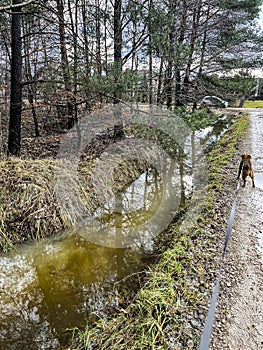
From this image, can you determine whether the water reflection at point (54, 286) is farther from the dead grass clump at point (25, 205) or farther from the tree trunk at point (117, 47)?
the tree trunk at point (117, 47)

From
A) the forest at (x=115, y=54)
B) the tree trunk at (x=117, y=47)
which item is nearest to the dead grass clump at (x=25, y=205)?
the forest at (x=115, y=54)

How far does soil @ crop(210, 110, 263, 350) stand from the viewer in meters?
1.53

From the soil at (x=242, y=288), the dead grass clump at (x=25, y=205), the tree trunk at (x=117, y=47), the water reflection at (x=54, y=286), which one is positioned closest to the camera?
the soil at (x=242, y=288)

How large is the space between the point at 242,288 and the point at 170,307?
65 cm

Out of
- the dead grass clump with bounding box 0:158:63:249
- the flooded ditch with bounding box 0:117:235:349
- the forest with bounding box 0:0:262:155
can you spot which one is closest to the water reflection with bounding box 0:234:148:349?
the flooded ditch with bounding box 0:117:235:349

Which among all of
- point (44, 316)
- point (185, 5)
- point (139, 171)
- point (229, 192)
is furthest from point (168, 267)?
point (185, 5)

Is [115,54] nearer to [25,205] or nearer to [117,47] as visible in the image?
[117,47]

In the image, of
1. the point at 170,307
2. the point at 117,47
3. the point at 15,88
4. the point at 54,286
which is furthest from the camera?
the point at 117,47

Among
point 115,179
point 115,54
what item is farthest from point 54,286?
point 115,54

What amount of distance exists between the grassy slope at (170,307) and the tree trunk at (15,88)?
3.35 m

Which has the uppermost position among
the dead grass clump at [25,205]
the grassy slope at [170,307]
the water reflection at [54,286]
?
the dead grass clump at [25,205]

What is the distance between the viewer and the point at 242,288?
192 centimetres

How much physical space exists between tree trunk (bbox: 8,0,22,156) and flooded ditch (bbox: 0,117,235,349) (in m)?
2.04

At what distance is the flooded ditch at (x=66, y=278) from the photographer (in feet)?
6.19
